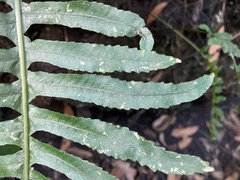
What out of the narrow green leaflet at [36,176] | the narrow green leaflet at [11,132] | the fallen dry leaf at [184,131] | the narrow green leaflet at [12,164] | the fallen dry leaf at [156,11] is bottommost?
A: the fallen dry leaf at [184,131]

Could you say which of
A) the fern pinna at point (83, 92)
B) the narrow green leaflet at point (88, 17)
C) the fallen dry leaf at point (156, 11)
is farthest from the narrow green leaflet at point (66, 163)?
the fallen dry leaf at point (156, 11)

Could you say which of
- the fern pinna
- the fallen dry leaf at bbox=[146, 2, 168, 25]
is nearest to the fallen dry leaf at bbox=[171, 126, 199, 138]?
the fallen dry leaf at bbox=[146, 2, 168, 25]

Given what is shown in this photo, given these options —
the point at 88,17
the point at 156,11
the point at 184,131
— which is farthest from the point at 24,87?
the point at 184,131

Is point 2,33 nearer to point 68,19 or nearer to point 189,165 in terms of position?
point 68,19

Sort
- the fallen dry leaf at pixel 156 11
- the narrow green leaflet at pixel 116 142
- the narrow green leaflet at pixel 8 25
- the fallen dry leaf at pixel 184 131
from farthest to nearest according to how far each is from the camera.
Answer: the fallen dry leaf at pixel 184 131 < the fallen dry leaf at pixel 156 11 < the narrow green leaflet at pixel 8 25 < the narrow green leaflet at pixel 116 142

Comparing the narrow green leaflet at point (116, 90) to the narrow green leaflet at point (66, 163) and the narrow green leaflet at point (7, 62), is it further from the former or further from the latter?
the narrow green leaflet at point (66, 163)

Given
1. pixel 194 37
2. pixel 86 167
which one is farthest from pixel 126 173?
pixel 86 167

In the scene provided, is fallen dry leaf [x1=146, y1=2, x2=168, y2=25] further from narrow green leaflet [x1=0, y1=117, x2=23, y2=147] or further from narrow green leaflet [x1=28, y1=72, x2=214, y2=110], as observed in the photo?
narrow green leaflet [x1=0, y1=117, x2=23, y2=147]

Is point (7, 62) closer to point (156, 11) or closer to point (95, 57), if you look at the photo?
point (95, 57)
